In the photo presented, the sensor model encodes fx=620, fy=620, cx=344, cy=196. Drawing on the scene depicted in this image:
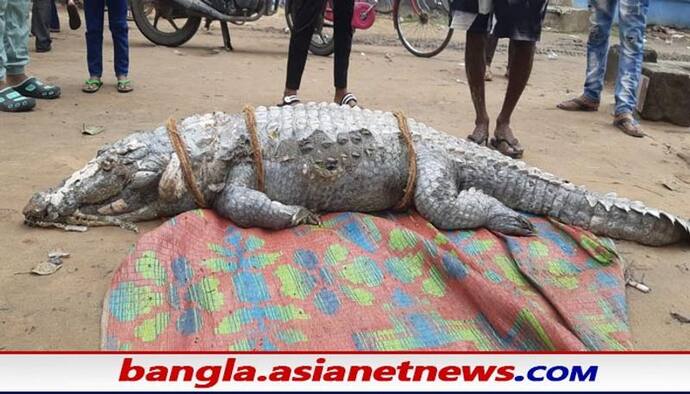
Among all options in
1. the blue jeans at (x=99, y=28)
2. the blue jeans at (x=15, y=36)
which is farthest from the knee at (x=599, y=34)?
the blue jeans at (x=15, y=36)

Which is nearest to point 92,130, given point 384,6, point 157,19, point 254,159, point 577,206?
point 254,159

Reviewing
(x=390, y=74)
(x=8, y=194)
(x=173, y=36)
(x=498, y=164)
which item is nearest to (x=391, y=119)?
(x=498, y=164)

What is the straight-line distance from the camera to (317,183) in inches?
116

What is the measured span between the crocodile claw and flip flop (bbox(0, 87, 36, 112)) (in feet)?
8.51

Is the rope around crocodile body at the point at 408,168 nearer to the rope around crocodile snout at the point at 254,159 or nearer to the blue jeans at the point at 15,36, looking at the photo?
the rope around crocodile snout at the point at 254,159

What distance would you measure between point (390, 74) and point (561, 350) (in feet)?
17.0

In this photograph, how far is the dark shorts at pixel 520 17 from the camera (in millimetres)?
3730

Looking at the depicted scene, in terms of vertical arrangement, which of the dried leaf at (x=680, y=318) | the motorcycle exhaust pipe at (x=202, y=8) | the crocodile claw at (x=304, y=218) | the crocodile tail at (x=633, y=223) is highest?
the motorcycle exhaust pipe at (x=202, y=8)

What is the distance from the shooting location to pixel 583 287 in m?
2.48

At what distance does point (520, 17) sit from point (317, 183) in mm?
1754

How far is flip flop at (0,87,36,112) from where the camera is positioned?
4.30m

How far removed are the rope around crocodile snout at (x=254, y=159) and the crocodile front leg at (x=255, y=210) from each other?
10 centimetres

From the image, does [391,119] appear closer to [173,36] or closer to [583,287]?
[583,287]

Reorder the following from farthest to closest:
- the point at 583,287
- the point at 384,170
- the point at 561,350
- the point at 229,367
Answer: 1. the point at 384,170
2. the point at 583,287
3. the point at 561,350
4. the point at 229,367
